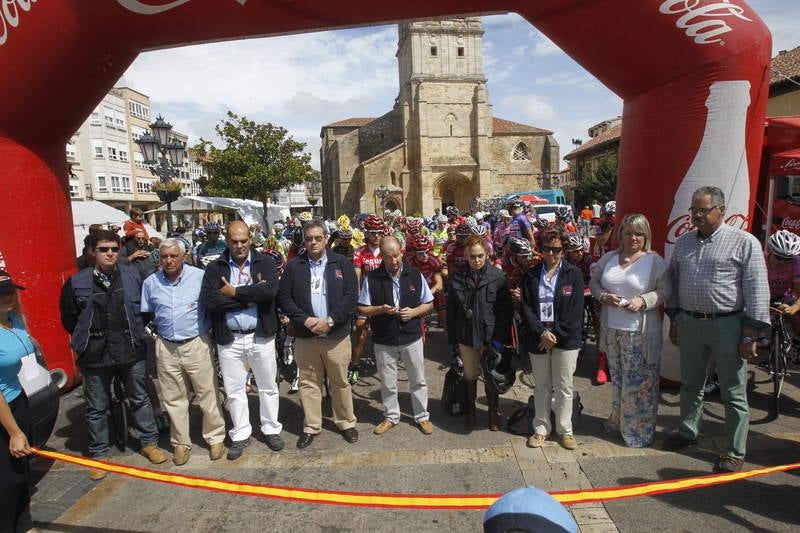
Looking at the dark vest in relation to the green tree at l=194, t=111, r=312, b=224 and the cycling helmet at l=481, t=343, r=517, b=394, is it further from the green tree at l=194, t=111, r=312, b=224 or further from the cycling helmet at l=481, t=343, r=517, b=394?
the green tree at l=194, t=111, r=312, b=224

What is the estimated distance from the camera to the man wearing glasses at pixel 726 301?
3.36 m

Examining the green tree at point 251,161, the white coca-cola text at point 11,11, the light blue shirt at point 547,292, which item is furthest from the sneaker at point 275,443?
the green tree at point 251,161

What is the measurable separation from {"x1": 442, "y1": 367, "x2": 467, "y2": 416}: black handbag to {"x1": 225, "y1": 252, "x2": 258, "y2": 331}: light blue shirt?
1915 mm

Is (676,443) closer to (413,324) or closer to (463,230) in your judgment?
(413,324)

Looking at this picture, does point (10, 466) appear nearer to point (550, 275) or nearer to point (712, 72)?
point (550, 275)

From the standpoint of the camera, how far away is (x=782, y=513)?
294 cm

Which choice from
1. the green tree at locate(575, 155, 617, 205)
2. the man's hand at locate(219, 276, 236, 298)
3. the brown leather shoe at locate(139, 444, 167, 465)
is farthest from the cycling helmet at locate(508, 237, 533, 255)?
the green tree at locate(575, 155, 617, 205)

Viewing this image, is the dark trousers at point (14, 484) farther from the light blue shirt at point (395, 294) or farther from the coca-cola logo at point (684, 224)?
the coca-cola logo at point (684, 224)

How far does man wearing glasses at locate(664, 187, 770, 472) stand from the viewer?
11.0 feet

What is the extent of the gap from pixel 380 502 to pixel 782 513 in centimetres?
261

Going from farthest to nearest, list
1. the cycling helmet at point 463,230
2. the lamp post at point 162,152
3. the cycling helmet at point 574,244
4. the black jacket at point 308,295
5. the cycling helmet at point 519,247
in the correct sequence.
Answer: the lamp post at point 162,152 < the cycling helmet at point 463,230 < the cycling helmet at point 574,244 < the cycling helmet at point 519,247 < the black jacket at point 308,295

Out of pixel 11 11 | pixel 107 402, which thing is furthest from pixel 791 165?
pixel 11 11

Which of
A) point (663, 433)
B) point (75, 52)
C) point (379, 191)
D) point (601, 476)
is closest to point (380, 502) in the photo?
point (601, 476)

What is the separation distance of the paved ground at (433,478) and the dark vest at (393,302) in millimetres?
906
